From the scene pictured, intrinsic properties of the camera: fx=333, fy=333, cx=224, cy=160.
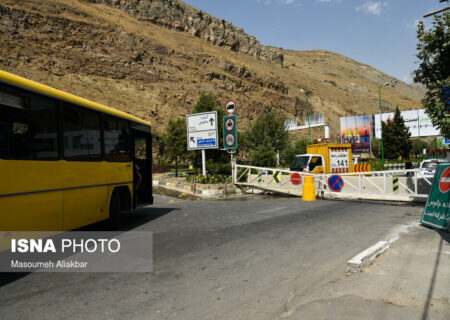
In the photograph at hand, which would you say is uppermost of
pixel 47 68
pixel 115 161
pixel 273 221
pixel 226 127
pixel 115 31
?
pixel 115 31

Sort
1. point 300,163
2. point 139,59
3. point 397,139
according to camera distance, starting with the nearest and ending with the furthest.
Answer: point 300,163, point 139,59, point 397,139

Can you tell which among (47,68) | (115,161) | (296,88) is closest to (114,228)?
(115,161)

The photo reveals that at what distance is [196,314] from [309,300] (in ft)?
4.46

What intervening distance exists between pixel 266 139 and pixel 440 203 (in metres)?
25.4

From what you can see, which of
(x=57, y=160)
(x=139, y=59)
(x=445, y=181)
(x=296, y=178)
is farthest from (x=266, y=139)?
(x=139, y=59)

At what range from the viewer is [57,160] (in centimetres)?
609

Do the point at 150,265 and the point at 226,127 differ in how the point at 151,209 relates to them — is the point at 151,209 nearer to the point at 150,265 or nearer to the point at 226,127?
the point at 150,265

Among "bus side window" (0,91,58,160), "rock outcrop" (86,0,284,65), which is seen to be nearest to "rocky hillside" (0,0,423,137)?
"rock outcrop" (86,0,284,65)

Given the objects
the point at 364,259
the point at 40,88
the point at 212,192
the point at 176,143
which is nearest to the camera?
the point at 364,259

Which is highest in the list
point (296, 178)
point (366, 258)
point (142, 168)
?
point (142, 168)

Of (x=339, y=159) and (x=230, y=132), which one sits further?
(x=339, y=159)

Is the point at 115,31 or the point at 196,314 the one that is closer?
the point at 196,314

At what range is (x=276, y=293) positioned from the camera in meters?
4.20

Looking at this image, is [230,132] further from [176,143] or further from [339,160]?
[176,143]
